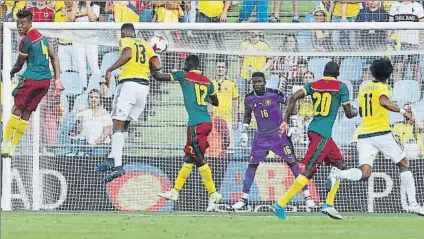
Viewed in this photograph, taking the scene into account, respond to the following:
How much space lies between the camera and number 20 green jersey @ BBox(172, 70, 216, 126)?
13.5 meters

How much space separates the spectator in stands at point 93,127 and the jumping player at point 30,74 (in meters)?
1.88

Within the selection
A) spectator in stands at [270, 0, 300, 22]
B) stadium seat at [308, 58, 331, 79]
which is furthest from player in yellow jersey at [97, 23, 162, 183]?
spectator in stands at [270, 0, 300, 22]

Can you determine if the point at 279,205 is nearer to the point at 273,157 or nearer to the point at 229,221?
the point at 229,221

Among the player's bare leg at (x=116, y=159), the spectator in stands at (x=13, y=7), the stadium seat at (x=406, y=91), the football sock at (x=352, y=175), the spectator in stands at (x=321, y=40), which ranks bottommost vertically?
the football sock at (x=352, y=175)

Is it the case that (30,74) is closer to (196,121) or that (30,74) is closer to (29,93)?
(29,93)

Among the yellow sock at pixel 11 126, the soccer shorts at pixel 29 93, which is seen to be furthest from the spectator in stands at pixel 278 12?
the yellow sock at pixel 11 126

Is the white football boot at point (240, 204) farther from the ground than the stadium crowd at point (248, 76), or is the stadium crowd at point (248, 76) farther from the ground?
the stadium crowd at point (248, 76)

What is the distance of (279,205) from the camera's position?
39.7 feet

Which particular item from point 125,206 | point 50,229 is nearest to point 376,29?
point 125,206

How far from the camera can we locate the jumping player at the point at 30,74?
12.9 meters

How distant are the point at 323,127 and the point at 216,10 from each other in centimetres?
488

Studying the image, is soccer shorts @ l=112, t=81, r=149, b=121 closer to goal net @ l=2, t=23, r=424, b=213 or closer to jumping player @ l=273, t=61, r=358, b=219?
jumping player @ l=273, t=61, r=358, b=219

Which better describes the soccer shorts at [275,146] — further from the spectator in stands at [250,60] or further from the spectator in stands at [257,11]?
the spectator in stands at [257,11]

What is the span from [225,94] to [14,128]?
3.66 metres
